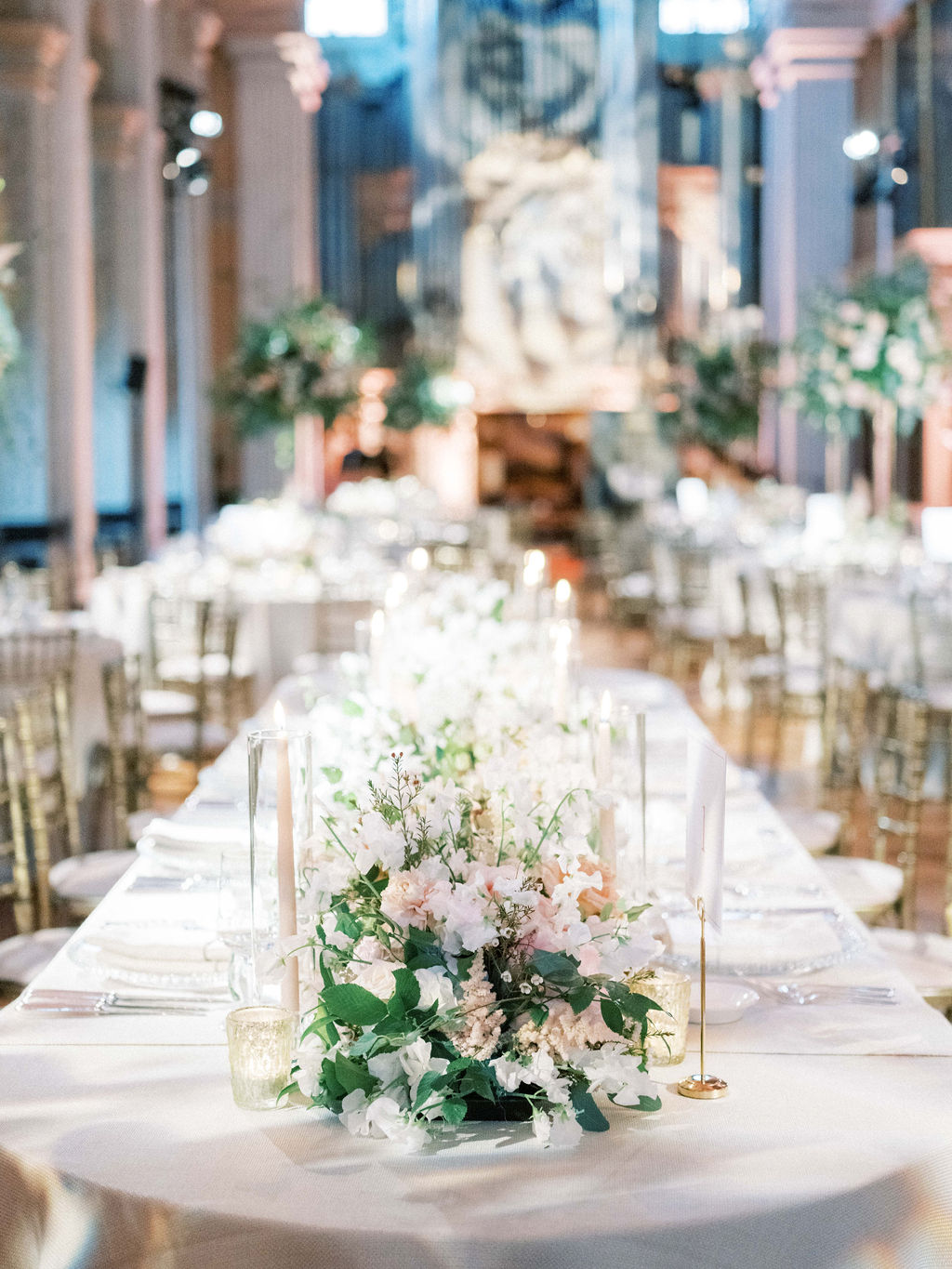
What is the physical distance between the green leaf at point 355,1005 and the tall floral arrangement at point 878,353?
26.5 feet

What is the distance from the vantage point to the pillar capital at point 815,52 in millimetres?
14938

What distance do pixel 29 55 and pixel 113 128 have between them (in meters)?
3.01

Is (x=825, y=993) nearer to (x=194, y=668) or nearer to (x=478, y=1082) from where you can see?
(x=478, y=1082)

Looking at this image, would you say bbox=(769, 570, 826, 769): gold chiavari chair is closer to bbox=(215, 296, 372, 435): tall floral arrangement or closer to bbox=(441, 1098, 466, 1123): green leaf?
bbox=(215, 296, 372, 435): tall floral arrangement

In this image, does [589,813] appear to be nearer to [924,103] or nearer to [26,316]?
[26,316]

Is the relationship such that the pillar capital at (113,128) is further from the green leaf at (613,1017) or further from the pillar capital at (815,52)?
the green leaf at (613,1017)

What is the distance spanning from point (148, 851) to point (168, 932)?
0.38 metres

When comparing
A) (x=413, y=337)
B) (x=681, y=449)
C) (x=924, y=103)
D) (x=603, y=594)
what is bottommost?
(x=603, y=594)

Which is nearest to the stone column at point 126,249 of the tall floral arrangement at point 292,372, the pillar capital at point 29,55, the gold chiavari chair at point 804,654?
the tall floral arrangement at point 292,372

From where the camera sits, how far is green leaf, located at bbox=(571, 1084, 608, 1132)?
Answer: 147cm

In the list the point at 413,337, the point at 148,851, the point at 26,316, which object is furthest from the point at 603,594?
the point at 148,851

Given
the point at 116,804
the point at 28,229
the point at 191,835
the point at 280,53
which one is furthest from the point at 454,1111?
the point at 280,53

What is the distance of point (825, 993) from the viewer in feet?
6.28

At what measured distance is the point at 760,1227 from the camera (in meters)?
1.33
